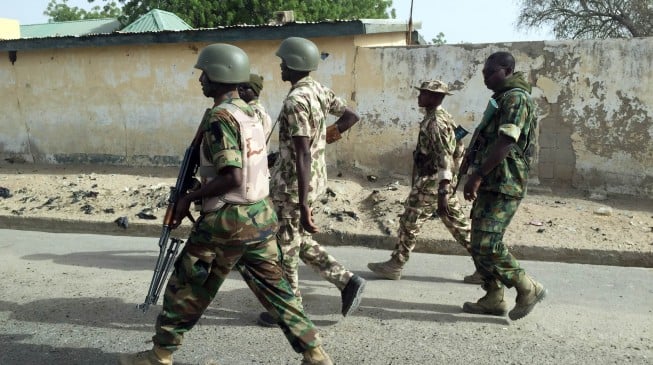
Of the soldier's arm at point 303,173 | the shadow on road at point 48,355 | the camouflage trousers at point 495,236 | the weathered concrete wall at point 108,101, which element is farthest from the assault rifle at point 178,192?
the weathered concrete wall at point 108,101

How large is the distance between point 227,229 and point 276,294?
17.2 inches

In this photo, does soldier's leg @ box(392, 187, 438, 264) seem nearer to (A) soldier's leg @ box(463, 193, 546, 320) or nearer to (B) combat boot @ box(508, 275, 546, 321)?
(A) soldier's leg @ box(463, 193, 546, 320)

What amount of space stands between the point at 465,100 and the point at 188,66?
432cm

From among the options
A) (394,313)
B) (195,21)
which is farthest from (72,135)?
(195,21)

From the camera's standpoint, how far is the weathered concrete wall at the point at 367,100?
25.7ft

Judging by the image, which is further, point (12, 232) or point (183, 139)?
point (183, 139)

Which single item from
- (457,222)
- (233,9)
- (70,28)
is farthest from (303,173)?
(70,28)

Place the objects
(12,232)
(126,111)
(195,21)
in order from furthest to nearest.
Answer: (195,21) → (126,111) → (12,232)

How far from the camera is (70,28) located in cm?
2686

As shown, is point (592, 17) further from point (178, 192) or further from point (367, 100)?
point (178, 192)

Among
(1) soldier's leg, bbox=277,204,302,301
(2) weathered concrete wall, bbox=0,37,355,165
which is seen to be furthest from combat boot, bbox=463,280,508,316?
(2) weathered concrete wall, bbox=0,37,355,165

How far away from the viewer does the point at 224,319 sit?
4.31 meters

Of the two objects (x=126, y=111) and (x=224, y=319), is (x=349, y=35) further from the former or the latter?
(x=224, y=319)

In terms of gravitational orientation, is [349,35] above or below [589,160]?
above
